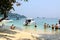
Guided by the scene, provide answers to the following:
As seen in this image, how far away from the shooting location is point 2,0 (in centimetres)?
2098

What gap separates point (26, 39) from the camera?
19.2m

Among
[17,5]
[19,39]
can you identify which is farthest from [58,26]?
[19,39]

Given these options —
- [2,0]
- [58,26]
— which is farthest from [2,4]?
[58,26]

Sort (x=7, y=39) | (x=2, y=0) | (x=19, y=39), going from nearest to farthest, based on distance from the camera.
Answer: (x=7, y=39), (x=19, y=39), (x=2, y=0)

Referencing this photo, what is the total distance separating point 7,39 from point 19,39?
1578mm

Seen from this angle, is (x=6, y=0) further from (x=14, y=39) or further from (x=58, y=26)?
(x=58, y=26)

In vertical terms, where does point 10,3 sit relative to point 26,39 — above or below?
above

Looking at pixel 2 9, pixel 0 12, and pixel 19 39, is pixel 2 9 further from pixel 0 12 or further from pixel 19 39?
pixel 19 39

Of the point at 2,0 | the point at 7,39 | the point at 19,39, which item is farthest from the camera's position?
the point at 2,0

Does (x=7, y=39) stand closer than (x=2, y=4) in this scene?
Yes

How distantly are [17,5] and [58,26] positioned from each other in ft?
65.6

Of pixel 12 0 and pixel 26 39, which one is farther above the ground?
pixel 12 0

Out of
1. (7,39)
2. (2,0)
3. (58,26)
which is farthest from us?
(58,26)

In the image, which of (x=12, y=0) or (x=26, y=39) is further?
(x=12, y=0)
